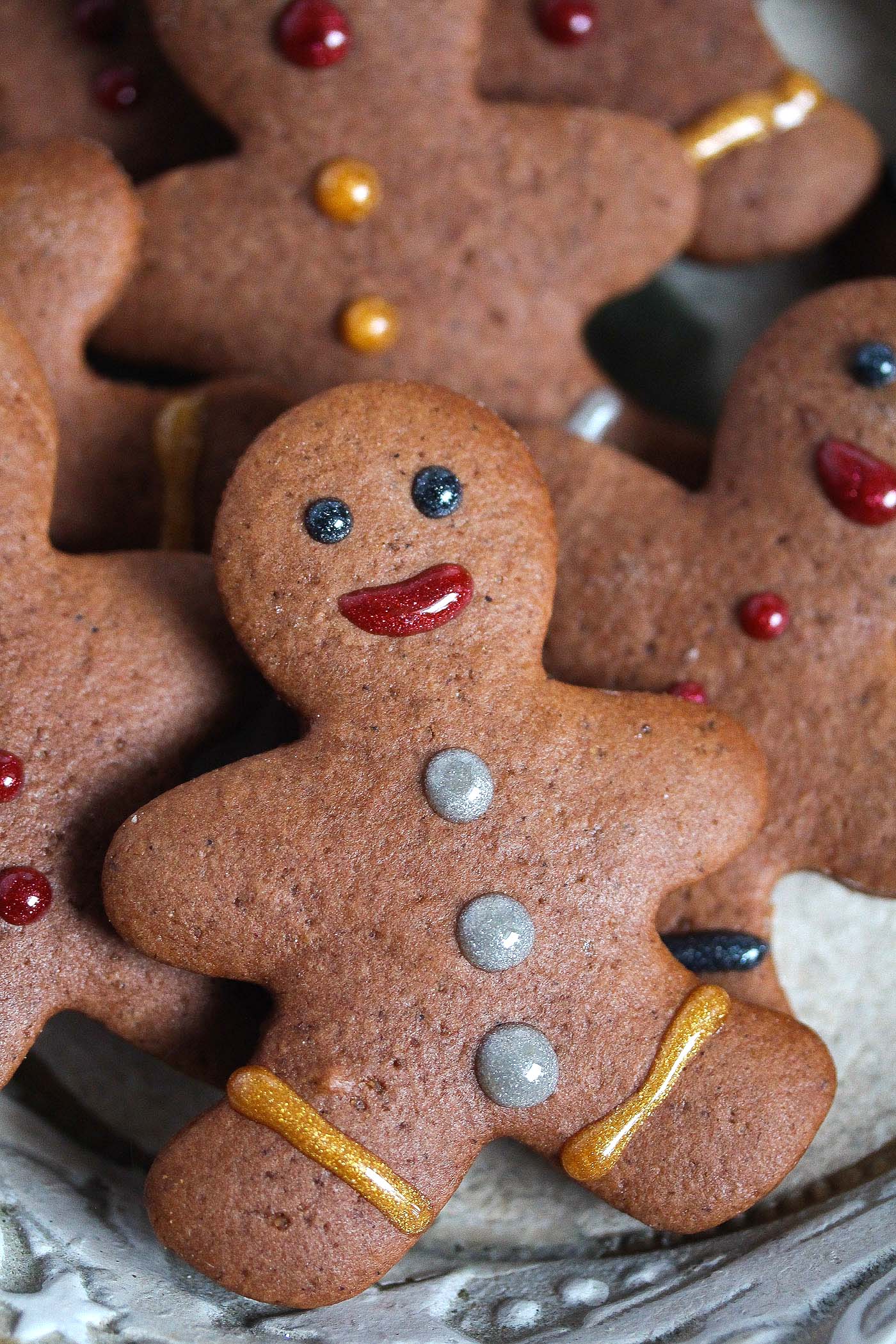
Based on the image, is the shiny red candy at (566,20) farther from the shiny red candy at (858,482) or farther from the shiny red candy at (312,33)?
the shiny red candy at (858,482)

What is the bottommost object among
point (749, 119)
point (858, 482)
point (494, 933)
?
point (494, 933)

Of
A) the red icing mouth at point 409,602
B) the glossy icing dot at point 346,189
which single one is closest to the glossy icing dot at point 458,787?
the red icing mouth at point 409,602

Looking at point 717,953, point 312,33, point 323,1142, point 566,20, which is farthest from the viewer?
point 566,20

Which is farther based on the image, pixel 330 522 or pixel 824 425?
pixel 824 425

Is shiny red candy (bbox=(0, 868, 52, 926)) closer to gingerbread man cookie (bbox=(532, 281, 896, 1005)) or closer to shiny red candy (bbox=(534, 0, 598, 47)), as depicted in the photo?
A: gingerbread man cookie (bbox=(532, 281, 896, 1005))

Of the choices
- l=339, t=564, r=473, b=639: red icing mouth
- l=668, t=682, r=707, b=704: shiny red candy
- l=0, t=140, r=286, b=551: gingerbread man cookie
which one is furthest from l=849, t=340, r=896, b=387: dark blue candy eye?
l=0, t=140, r=286, b=551: gingerbread man cookie

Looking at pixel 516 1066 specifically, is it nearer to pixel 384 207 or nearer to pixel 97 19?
pixel 384 207

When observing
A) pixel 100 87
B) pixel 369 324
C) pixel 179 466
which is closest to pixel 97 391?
pixel 179 466
